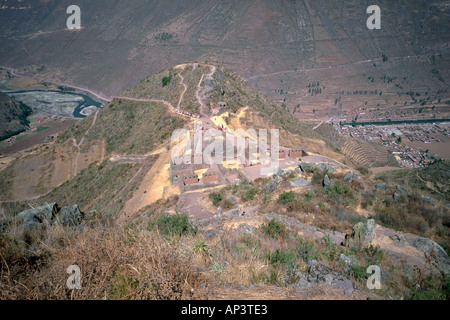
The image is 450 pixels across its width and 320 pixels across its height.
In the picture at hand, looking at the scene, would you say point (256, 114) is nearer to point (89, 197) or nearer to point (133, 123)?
point (133, 123)

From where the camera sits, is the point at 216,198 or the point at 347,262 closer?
the point at 347,262

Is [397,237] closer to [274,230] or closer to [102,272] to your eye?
[274,230]

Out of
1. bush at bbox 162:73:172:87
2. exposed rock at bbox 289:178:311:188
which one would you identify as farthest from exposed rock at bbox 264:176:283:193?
bush at bbox 162:73:172:87

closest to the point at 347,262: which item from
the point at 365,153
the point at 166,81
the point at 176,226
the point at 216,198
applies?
the point at 176,226

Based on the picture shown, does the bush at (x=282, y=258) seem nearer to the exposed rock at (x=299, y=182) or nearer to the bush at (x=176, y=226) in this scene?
the bush at (x=176, y=226)

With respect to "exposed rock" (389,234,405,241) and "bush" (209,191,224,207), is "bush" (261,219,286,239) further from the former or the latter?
"bush" (209,191,224,207)

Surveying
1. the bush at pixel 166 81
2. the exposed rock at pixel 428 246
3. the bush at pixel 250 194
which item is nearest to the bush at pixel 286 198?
the bush at pixel 250 194
